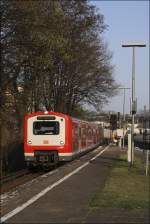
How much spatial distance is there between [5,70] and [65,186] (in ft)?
54.0

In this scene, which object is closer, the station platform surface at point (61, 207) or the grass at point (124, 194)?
the station platform surface at point (61, 207)

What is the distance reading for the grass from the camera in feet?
43.6

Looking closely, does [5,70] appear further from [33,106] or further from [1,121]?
[33,106]

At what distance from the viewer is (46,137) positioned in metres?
28.9

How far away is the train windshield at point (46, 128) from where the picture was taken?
29031 mm

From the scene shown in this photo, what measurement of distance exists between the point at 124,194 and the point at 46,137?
13.9 m

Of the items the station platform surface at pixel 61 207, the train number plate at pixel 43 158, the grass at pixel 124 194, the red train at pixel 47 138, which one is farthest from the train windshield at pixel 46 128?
the station platform surface at pixel 61 207

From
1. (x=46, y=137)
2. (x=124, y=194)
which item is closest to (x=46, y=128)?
(x=46, y=137)

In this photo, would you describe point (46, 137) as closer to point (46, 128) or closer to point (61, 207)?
point (46, 128)

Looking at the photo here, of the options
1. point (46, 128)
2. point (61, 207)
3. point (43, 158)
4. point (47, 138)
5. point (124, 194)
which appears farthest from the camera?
point (46, 128)

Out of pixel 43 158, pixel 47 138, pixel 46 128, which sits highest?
pixel 46 128

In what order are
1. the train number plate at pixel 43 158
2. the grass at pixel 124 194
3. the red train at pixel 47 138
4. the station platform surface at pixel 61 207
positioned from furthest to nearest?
the red train at pixel 47 138 → the train number plate at pixel 43 158 → the grass at pixel 124 194 → the station platform surface at pixel 61 207

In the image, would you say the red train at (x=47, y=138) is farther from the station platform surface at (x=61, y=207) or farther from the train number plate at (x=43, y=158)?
the station platform surface at (x=61, y=207)

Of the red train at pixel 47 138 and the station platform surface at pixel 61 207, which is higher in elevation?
the red train at pixel 47 138
